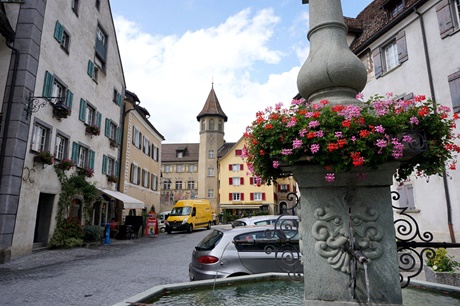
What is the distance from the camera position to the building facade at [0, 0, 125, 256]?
12.1 metres

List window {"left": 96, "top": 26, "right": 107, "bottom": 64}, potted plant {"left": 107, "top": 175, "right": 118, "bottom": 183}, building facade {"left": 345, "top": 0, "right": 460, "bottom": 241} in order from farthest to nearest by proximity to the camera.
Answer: potted plant {"left": 107, "top": 175, "right": 118, "bottom": 183}
window {"left": 96, "top": 26, "right": 107, "bottom": 64}
building facade {"left": 345, "top": 0, "right": 460, "bottom": 241}

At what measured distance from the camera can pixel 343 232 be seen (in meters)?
2.58

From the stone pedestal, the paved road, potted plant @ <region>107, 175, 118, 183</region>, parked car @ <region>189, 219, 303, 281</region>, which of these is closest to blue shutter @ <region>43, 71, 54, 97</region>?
the paved road

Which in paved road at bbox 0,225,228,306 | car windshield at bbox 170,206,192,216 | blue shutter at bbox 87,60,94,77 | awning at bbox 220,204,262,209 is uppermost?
blue shutter at bbox 87,60,94,77

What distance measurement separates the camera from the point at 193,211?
92.7ft

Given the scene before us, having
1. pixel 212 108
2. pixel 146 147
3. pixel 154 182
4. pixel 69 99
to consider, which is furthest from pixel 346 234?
pixel 212 108

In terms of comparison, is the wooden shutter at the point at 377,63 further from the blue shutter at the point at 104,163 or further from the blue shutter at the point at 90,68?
the blue shutter at the point at 104,163

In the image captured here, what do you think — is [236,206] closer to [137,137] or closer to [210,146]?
[210,146]

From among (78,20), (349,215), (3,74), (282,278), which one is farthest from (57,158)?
(349,215)

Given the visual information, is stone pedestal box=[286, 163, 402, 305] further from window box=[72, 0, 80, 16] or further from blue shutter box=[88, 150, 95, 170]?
window box=[72, 0, 80, 16]

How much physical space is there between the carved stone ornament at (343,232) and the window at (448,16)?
13613mm

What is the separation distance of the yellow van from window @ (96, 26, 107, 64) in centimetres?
1385

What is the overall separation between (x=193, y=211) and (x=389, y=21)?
20743mm

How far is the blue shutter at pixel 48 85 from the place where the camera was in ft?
45.5
